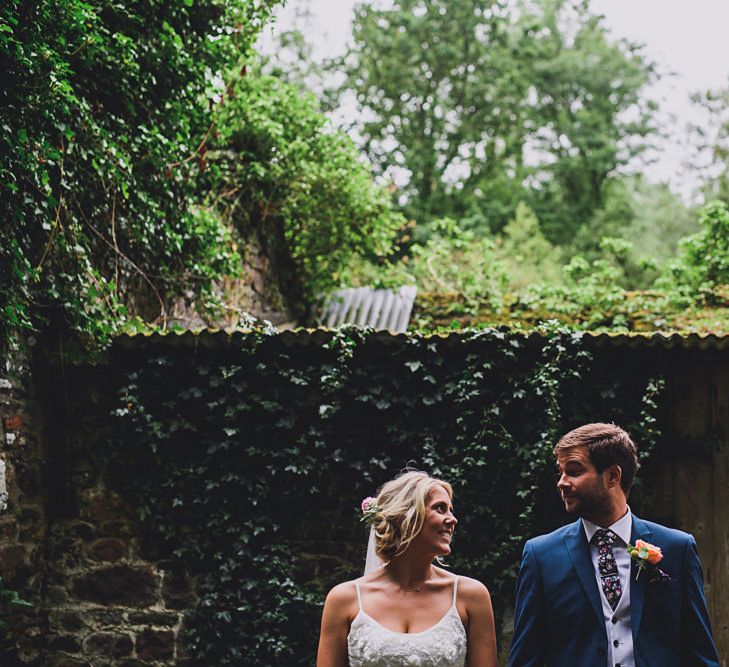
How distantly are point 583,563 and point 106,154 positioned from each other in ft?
16.6

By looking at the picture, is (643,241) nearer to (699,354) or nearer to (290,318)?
(290,318)

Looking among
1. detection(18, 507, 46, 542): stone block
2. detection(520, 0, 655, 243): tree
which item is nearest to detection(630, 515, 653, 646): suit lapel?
detection(18, 507, 46, 542): stone block

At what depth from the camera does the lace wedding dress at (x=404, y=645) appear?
2.82 metres

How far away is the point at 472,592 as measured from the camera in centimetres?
302

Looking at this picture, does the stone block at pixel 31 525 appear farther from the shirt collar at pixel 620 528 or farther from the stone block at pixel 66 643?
the shirt collar at pixel 620 528

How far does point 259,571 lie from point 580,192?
67.6 feet

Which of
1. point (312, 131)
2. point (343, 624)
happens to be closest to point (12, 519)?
point (343, 624)

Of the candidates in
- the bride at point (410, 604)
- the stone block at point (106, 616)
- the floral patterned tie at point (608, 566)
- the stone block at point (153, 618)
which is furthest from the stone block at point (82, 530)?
the floral patterned tie at point (608, 566)

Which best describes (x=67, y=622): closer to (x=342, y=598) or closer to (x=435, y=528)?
(x=342, y=598)

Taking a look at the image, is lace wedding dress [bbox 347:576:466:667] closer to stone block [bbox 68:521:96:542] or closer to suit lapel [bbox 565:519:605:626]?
suit lapel [bbox 565:519:605:626]

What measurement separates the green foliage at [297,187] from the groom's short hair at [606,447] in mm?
6507

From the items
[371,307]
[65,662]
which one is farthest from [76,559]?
[371,307]

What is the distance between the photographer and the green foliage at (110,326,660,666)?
5777 mm

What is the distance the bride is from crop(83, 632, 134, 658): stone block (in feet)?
11.8
